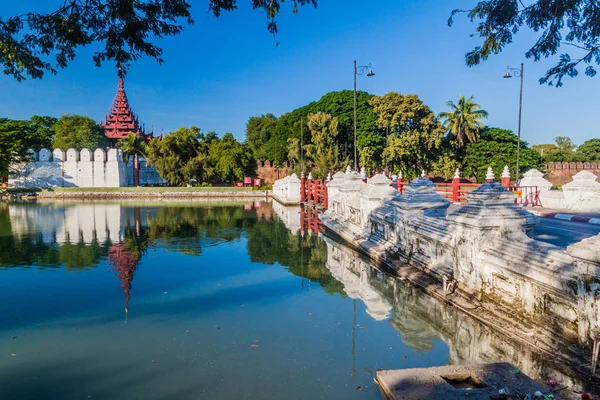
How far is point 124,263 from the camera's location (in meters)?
9.80

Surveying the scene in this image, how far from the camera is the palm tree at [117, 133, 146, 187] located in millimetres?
49178

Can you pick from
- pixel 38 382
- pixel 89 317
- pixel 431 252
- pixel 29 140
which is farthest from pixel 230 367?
pixel 29 140

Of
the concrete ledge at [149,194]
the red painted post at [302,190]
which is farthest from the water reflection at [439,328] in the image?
the concrete ledge at [149,194]

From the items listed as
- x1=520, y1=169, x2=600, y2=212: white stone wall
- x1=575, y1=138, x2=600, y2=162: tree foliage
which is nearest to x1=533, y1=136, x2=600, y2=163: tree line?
x1=575, y1=138, x2=600, y2=162: tree foliage

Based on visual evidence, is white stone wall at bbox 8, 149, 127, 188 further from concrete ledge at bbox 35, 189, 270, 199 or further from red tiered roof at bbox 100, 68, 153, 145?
red tiered roof at bbox 100, 68, 153, 145

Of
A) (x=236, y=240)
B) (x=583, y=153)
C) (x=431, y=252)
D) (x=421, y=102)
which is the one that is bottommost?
(x=236, y=240)

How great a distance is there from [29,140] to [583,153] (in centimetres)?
6856

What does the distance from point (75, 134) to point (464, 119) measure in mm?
51341

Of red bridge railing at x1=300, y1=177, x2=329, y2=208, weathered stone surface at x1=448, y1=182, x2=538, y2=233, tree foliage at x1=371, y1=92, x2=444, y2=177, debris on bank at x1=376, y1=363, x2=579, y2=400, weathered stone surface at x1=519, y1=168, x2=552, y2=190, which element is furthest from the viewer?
tree foliage at x1=371, y1=92, x2=444, y2=177

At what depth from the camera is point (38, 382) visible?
4098mm

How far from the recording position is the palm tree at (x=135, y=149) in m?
49.2

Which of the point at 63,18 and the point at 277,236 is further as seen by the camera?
the point at 277,236

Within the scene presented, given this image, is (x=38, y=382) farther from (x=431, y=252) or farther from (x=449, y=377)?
(x=431, y=252)

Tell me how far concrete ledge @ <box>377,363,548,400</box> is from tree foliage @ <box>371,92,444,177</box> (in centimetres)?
3382
